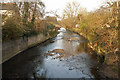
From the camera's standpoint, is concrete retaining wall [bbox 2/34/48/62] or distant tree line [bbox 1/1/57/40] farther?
distant tree line [bbox 1/1/57/40]

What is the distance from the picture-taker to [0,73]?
7090 mm

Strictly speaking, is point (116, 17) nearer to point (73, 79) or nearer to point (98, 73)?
point (98, 73)

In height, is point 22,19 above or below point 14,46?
above

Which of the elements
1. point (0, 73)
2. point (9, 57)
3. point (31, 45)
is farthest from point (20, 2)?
point (0, 73)

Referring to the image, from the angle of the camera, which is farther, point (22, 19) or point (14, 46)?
point (22, 19)

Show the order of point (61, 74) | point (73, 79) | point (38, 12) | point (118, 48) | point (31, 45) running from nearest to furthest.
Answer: point (73, 79), point (61, 74), point (118, 48), point (31, 45), point (38, 12)

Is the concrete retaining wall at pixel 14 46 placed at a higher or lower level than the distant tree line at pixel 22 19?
lower

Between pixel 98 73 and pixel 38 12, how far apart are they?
14.2 m

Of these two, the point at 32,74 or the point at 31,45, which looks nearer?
the point at 32,74

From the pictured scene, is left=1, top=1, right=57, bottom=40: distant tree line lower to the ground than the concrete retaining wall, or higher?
higher

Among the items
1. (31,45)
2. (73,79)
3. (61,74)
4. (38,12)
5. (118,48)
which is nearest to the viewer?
(73,79)

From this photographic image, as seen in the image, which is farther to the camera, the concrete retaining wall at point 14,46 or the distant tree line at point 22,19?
the distant tree line at point 22,19

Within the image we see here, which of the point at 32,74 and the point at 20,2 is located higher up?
the point at 20,2

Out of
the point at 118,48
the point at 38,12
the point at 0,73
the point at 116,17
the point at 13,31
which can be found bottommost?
the point at 0,73
